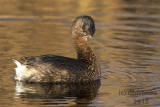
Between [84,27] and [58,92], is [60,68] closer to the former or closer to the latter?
[58,92]

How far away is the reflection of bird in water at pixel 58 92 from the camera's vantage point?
8578 millimetres

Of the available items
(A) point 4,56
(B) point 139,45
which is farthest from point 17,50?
(B) point 139,45

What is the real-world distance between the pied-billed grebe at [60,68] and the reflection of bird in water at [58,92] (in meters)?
0.16

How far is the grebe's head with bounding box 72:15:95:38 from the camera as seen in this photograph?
10.4 meters

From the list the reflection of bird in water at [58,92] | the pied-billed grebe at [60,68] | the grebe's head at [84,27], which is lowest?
the reflection of bird in water at [58,92]

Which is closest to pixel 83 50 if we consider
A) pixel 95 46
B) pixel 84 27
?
pixel 84 27

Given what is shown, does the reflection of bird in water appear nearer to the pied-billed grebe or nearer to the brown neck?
the pied-billed grebe

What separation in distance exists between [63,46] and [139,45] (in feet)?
8.26

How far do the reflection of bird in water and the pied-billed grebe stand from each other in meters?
0.16

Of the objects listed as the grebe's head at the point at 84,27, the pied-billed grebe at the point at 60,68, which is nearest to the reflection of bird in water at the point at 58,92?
the pied-billed grebe at the point at 60,68

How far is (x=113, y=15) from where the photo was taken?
63.6 ft

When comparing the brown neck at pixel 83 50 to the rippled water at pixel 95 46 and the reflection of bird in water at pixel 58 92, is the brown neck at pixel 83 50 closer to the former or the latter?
the rippled water at pixel 95 46

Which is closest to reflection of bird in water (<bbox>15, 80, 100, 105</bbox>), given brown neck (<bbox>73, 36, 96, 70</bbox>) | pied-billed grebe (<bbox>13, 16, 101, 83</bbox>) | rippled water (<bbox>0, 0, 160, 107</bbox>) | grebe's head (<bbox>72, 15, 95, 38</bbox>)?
rippled water (<bbox>0, 0, 160, 107</bbox>)

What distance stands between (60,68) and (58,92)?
0.71 metres
